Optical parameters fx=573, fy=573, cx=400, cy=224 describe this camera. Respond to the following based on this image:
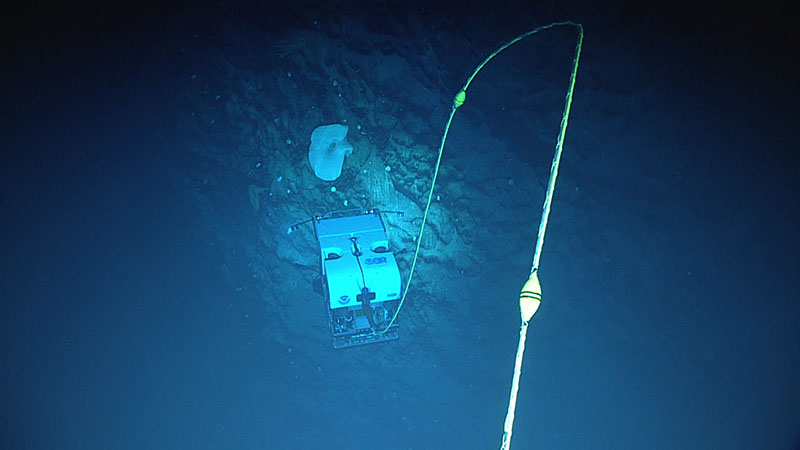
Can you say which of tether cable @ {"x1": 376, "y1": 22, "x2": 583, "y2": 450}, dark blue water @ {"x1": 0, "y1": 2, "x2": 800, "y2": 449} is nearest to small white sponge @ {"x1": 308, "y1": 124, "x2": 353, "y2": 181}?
dark blue water @ {"x1": 0, "y1": 2, "x2": 800, "y2": 449}

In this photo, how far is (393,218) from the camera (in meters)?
1.14

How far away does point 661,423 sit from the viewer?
150cm

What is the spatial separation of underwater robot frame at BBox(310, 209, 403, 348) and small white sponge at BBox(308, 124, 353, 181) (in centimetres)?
8

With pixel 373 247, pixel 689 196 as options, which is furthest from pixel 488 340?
pixel 689 196

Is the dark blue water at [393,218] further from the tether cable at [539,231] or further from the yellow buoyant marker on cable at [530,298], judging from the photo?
the yellow buoyant marker on cable at [530,298]

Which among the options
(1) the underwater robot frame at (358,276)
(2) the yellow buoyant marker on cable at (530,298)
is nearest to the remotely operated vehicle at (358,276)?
(1) the underwater robot frame at (358,276)

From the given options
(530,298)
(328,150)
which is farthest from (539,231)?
(328,150)

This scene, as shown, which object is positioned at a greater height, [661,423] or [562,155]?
[562,155]

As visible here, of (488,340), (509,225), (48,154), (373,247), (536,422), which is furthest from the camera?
(536,422)

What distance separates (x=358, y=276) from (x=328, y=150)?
245mm

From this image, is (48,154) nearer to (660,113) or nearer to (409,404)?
(409,404)

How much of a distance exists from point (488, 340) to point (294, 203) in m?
0.55

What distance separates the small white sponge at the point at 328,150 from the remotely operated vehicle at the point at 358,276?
84 millimetres

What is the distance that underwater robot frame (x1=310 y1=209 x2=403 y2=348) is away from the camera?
1.01 metres
